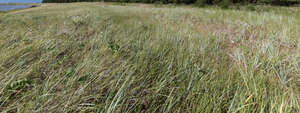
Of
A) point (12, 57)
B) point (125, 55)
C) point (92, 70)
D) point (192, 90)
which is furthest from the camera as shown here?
point (125, 55)

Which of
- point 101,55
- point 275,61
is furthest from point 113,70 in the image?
point 275,61

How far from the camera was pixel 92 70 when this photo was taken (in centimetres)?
82

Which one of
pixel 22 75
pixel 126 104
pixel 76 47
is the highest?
pixel 76 47

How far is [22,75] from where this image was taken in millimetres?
741

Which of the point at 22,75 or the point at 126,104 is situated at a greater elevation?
the point at 22,75

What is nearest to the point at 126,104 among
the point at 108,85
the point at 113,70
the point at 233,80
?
the point at 108,85

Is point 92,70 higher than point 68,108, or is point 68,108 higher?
point 92,70

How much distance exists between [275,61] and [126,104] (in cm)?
121

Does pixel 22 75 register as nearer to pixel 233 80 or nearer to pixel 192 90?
pixel 192 90

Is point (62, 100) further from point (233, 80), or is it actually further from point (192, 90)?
point (233, 80)

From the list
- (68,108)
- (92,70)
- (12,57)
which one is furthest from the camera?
(12,57)

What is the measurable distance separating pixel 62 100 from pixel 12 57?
0.79 metres

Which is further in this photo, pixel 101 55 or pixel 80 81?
→ pixel 101 55

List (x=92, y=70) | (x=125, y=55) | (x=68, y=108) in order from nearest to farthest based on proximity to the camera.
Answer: (x=68, y=108) → (x=92, y=70) → (x=125, y=55)
